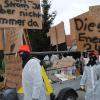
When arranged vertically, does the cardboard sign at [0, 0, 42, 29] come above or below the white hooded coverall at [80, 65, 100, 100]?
above

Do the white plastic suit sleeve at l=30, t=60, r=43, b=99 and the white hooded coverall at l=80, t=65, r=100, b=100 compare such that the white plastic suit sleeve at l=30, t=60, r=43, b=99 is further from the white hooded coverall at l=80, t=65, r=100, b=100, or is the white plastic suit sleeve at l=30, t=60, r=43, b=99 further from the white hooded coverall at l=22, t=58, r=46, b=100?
the white hooded coverall at l=80, t=65, r=100, b=100

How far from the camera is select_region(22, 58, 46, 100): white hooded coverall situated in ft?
25.5

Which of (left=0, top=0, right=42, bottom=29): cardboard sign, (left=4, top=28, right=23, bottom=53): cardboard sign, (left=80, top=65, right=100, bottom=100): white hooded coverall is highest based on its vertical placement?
(left=0, top=0, right=42, bottom=29): cardboard sign

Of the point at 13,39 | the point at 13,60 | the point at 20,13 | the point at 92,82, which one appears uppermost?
the point at 20,13

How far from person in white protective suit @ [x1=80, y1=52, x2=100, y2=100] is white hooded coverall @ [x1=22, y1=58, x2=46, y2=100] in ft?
7.26

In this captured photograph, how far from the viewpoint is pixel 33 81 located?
309 inches

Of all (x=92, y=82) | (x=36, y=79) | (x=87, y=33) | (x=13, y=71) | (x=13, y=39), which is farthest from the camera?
(x=87, y=33)

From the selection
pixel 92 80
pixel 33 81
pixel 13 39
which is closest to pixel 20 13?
pixel 13 39

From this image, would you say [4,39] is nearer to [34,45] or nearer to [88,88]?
[88,88]

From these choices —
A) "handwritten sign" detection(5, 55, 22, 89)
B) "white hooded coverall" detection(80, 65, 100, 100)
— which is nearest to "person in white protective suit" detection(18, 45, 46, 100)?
"white hooded coverall" detection(80, 65, 100, 100)

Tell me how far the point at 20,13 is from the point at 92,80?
365 cm

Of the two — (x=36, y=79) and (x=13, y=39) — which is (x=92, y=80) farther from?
(x=13, y=39)

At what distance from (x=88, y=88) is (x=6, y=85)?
9.36 ft

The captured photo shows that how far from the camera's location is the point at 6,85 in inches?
500
